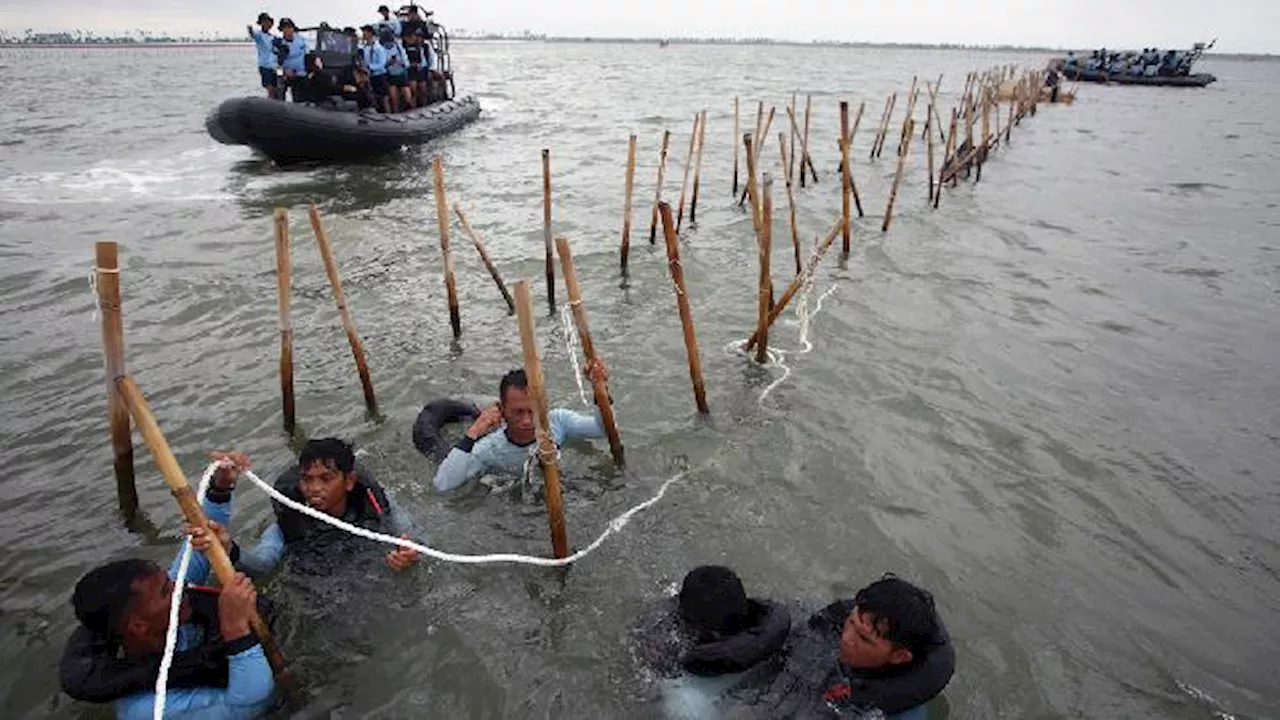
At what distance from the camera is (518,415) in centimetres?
563

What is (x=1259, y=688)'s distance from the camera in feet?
14.8

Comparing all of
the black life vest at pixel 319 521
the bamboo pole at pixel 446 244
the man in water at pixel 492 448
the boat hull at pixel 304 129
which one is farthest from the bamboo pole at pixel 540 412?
the boat hull at pixel 304 129

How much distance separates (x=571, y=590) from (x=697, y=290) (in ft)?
22.6

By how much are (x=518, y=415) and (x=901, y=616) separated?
3261 millimetres

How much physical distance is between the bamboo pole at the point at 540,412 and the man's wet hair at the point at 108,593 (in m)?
2.15

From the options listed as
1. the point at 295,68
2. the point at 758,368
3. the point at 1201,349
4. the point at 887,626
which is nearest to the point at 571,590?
the point at 887,626

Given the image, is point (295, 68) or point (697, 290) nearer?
point (697, 290)

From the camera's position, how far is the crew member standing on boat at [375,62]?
784 inches

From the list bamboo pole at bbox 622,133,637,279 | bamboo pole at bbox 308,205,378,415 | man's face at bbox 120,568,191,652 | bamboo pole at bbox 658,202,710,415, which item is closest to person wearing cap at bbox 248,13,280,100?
bamboo pole at bbox 622,133,637,279

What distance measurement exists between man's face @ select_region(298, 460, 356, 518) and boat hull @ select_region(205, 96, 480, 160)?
1659cm

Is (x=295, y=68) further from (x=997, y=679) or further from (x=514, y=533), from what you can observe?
(x=997, y=679)

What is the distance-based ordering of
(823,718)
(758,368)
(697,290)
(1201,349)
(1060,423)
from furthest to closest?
(697,290) → (1201,349) → (758,368) → (1060,423) → (823,718)

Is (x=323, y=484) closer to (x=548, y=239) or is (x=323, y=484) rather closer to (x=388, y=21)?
(x=548, y=239)

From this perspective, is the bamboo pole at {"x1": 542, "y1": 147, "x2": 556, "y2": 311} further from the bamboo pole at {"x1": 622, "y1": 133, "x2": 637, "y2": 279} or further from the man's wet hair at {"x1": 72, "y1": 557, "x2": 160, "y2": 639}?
the man's wet hair at {"x1": 72, "y1": 557, "x2": 160, "y2": 639}
